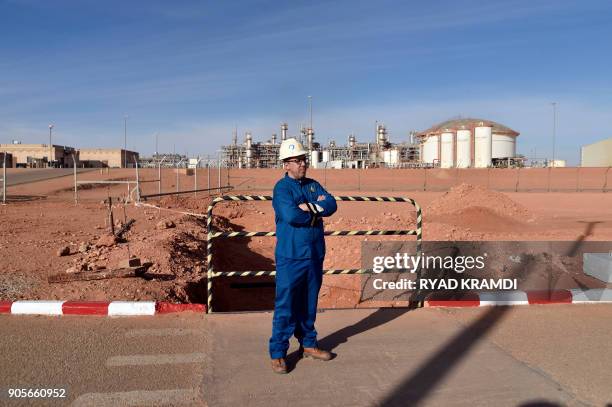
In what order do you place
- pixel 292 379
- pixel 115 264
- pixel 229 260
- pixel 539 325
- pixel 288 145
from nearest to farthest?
pixel 292 379 < pixel 288 145 < pixel 539 325 < pixel 115 264 < pixel 229 260

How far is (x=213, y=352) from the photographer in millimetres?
4742

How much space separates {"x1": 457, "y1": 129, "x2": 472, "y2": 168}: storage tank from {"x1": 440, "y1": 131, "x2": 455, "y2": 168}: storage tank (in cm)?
84

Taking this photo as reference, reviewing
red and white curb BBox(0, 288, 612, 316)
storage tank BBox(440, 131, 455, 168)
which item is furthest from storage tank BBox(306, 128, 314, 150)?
red and white curb BBox(0, 288, 612, 316)

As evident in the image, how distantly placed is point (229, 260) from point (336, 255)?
2.86 metres

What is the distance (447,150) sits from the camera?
63.5 metres

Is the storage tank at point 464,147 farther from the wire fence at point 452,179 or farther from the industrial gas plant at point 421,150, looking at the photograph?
the wire fence at point 452,179

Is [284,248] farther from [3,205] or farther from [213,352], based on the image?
[3,205]

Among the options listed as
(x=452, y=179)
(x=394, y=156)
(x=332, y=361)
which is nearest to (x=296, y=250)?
(x=332, y=361)

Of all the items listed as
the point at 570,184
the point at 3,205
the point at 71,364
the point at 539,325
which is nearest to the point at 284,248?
the point at 71,364

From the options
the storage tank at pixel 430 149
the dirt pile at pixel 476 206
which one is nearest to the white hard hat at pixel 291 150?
the dirt pile at pixel 476 206

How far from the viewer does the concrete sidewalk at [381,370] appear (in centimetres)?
385

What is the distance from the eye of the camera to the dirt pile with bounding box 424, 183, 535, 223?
780 inches

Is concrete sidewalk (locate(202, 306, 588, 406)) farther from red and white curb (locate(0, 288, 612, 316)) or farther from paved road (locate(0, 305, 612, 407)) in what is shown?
red and white curb (locate(0, 288, 612, 316))

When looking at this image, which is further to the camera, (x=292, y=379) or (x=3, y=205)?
(x=3, y=205)
